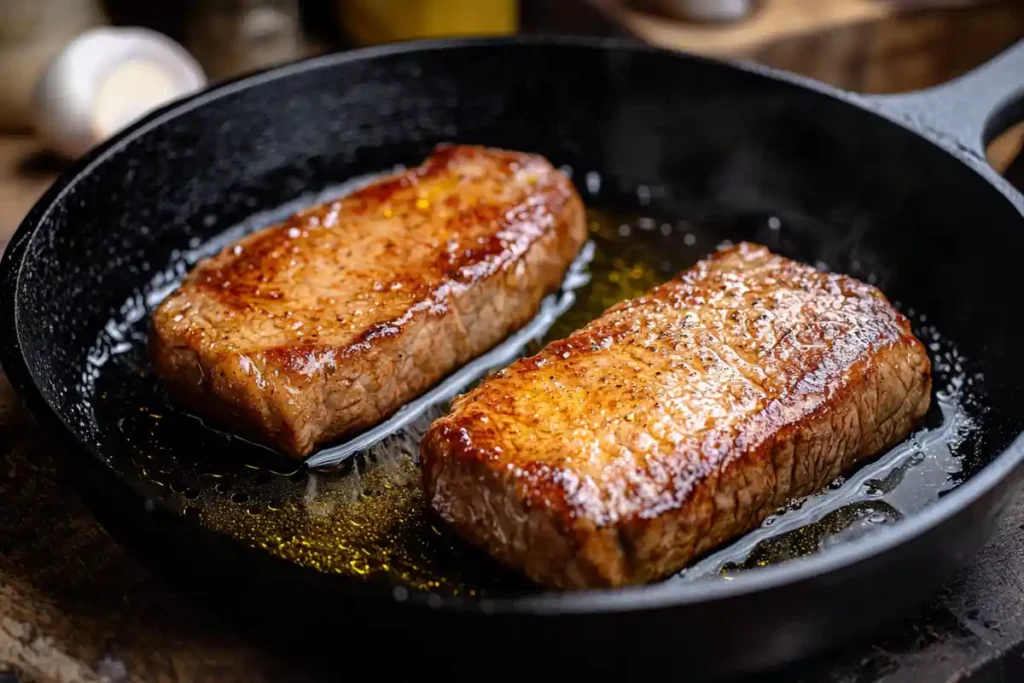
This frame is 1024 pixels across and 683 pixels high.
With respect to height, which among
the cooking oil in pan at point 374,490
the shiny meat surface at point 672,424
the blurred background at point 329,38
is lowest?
the cooking oil in pan at point 374,490

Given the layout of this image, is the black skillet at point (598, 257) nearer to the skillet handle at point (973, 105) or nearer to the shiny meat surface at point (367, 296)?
the skillet handle at point (973, 105)

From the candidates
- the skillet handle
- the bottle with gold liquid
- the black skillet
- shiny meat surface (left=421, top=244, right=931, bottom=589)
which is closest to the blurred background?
the bottle with gold liquid

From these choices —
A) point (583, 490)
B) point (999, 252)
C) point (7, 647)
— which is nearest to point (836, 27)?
point (999, 252)

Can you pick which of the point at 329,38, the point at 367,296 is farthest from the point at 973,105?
the point at 329,38

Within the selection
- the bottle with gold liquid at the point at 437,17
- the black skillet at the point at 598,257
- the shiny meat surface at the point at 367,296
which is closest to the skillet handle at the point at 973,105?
the black skillet at the point at 598,257

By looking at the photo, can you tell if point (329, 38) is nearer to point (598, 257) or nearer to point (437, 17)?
point (437, 17)

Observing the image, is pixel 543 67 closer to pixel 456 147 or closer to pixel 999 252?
pixel 456 147
